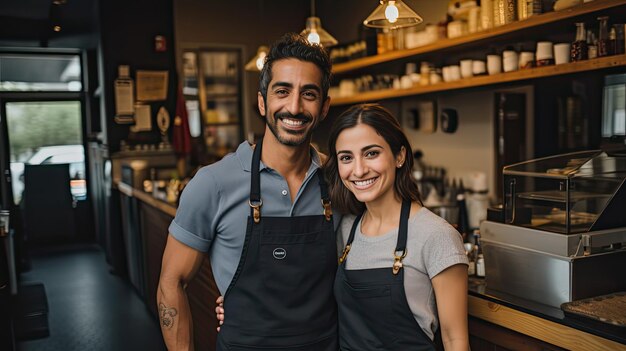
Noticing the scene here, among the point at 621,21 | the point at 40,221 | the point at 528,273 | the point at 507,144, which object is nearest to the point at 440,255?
the point at 528,273

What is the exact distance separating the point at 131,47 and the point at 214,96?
1228mm

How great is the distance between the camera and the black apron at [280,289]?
6.56 feet

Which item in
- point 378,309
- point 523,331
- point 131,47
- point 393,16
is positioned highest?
point 131,47

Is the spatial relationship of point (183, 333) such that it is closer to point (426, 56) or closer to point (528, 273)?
point (528, 273)

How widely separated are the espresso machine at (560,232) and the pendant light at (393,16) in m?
1.04

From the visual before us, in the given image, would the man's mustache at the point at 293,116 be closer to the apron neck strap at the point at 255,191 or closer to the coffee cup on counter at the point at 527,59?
the apron neck strap at the point at 255,191

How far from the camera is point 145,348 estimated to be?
474 centimetres

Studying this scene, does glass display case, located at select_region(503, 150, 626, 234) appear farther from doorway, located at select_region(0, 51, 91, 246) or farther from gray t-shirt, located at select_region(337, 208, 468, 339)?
doorway, located at select_region(0, 51, 91, 246)

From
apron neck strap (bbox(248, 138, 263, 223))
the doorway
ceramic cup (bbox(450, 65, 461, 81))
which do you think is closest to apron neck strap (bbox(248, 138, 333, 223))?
apron neck strap (bbox(248, 138, 263, 223))

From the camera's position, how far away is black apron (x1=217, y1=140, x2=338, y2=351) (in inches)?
78.7

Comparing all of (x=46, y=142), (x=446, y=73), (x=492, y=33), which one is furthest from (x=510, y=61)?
(x=46, y=142)

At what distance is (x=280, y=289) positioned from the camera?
2016mm

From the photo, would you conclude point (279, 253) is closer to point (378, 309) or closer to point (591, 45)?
point (378, 309)

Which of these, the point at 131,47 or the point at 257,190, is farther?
the point at 131,47
